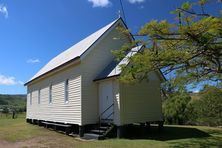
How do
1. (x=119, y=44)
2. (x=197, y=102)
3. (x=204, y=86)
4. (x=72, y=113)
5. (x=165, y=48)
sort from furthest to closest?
(x=197, y=102) → (x=119, y=44) → (x=72, y=113) → (x=204, y=86) → (x=165, y=48)

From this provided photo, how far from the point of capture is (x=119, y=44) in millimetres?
18828

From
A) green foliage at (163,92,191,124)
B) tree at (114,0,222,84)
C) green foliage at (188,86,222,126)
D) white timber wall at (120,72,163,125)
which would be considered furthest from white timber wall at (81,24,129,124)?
green foliage at (163,92,191,124)

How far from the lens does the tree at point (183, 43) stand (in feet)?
26.2

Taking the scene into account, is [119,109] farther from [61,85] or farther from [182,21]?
[182,21]

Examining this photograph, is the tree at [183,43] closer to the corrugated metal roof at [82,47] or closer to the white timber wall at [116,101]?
the white timber wall at [116,101]

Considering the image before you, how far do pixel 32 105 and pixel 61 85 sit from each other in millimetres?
9095

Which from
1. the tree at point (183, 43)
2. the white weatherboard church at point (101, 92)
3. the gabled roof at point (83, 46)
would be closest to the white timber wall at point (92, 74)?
the white weatherboard church at point (101, 92)

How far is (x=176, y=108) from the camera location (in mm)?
22281

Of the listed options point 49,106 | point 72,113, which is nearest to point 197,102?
point 72,113

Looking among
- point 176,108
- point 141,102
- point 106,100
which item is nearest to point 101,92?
point 106,100

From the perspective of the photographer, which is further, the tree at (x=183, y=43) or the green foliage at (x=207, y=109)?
the green foliage at (x=207, y=109)

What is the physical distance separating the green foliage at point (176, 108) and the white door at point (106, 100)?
8225 millimetres

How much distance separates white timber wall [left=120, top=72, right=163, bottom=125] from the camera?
15.1 meters

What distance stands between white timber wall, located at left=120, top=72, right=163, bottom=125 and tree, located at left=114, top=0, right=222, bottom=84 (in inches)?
141
